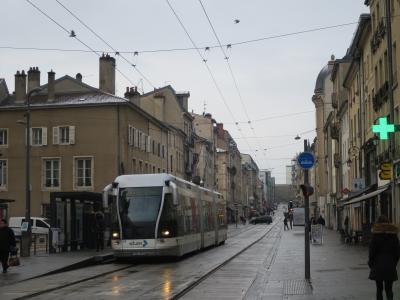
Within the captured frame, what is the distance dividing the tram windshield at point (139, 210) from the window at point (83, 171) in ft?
105

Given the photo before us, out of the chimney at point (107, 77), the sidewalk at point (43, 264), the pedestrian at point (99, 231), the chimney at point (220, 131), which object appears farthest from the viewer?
the chimney at point (220, 131)

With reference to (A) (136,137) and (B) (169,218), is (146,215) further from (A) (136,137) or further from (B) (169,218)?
(A) (136,137)

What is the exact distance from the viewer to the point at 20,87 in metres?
59.2


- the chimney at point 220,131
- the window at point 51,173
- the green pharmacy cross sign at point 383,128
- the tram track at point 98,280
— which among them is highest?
the chimney at point 220,131

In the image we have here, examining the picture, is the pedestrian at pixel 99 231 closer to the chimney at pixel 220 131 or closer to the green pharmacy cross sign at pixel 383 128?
the green pharmacy cross sign at pixel 383 128

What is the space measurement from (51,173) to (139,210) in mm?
34111

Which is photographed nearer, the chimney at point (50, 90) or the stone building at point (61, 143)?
the stone building at point (61, 143)

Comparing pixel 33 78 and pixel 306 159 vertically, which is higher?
pixel 33 78

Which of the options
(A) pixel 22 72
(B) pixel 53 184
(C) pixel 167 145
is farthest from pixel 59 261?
(C) pixel 167 145

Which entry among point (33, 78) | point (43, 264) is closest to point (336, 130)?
point (33, 78)

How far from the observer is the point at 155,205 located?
25.0 meters

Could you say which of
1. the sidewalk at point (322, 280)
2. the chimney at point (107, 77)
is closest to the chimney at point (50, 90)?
the chimney at point (107, 77)

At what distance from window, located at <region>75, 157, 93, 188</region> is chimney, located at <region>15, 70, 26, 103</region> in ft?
23.6

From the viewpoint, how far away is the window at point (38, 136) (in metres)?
57.8
